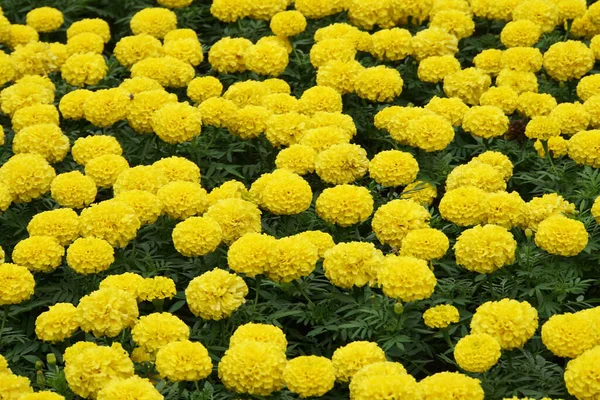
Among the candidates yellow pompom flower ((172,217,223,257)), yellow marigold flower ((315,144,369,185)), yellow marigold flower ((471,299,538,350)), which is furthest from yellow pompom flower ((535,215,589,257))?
yellow pompom flower ((172,217,223,257))

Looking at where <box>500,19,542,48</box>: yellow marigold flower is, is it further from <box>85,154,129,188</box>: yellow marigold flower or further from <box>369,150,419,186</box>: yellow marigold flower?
<box>85,154,129,188</box>: yellow marigold flower

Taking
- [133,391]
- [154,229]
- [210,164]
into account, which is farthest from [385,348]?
[210,164]

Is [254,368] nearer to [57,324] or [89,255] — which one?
[57,324]

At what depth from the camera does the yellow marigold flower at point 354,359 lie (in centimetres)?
407

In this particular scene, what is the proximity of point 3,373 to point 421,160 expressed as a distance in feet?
8.14

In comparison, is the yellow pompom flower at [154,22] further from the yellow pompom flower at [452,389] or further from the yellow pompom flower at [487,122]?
the yellow pompom flower at [452,389]

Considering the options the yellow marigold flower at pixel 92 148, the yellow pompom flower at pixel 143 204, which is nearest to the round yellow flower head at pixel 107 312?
the yellow pompom flower at pixel 143 204

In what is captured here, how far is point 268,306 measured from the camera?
4754mm

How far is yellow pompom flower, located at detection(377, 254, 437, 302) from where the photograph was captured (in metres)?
4.38

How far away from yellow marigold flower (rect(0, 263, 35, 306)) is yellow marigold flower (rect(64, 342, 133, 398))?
0.62 metres

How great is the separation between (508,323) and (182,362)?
121 centimetres

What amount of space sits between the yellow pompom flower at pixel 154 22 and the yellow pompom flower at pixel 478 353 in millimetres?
3557


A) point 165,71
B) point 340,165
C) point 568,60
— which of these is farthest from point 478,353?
point 165,71

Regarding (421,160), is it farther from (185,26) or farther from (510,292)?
(185,26)
